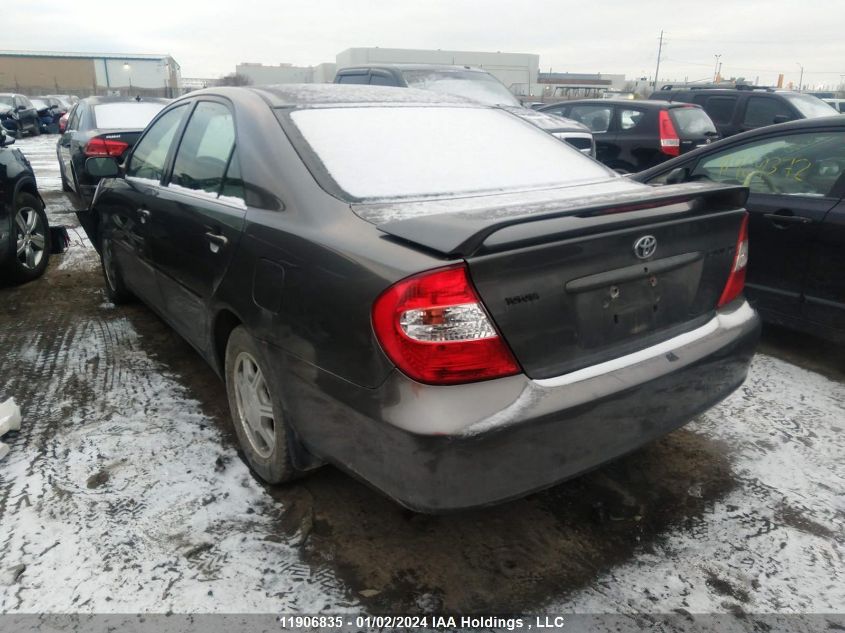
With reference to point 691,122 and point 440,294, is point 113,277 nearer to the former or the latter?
point 440,294

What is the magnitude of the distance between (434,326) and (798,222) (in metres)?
2.98

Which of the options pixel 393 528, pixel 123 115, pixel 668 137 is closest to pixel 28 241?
pixel 123 115

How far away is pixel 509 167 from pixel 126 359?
8.80 feet

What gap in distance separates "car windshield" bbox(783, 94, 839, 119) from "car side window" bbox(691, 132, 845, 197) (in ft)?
24.1

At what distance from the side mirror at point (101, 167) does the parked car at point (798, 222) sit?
3.34m

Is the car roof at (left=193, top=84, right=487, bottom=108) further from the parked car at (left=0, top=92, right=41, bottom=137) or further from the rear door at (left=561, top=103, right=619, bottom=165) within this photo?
the parked car at (left=0, top=92, right=41, bottom=137)

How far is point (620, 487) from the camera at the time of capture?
2721mm

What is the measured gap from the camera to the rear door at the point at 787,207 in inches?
150

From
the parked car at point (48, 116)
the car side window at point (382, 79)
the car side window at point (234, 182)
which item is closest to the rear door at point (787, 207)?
the car side window at point (234, 182)

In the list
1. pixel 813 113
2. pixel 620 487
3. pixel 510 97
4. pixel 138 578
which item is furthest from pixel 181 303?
pixel 813 113

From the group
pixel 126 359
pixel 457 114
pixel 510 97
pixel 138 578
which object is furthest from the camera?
pixel 510 97

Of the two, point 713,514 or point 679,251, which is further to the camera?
point 713,514

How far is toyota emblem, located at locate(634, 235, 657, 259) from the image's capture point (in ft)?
6.96

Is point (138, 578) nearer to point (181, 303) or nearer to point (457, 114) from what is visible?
point (181, 303)
